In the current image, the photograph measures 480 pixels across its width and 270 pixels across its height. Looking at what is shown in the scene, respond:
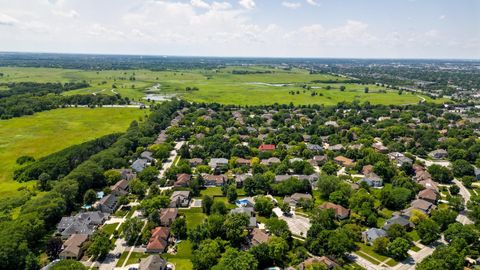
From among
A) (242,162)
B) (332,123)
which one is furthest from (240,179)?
(332,123)

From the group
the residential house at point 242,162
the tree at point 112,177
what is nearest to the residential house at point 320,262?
the residential house at point 242,162

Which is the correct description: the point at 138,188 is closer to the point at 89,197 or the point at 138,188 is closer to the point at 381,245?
the point at 89,197

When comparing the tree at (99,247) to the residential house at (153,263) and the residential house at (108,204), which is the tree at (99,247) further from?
the residential house at (108,204)

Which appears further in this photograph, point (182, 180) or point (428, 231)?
point (182, 180)

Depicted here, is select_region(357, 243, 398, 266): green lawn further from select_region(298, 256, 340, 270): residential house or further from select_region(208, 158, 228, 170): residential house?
select_region(208, 158, 228, 170): residential house

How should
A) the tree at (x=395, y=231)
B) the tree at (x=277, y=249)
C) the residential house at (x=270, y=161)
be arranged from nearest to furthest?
the tree at (x=277, y=249), the tree at (x=395, y=231), the residential house at (x=270, y=161)

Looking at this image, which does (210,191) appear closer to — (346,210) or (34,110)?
(346,210)
